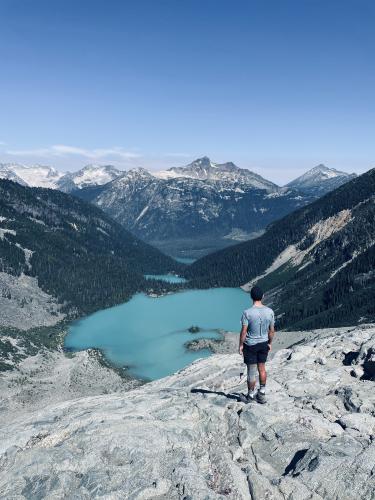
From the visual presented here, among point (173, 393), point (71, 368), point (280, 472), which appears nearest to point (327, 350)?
point (173, 393)

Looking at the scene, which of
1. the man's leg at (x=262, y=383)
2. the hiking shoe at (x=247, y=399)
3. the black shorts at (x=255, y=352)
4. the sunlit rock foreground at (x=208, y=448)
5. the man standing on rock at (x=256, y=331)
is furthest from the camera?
the hiking shoe at (x=247, y=399)

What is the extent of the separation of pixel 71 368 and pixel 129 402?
4107 inches

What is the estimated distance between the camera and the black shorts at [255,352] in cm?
2547

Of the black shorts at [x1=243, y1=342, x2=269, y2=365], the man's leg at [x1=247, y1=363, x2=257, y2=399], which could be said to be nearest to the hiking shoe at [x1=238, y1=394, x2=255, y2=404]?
the man's leg at [x1=247, y1=363, x2=257, y2=399]

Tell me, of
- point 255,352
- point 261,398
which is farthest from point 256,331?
point 261,398

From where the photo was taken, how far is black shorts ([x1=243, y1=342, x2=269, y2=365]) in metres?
25.5

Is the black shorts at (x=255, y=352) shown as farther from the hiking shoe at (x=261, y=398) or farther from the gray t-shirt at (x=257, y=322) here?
the hiking shoe at (x=261, y=398)

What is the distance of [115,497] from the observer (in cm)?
2027

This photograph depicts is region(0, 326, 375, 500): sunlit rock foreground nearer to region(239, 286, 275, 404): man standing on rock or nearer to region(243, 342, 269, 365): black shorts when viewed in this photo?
region(243, 342, 269, 365): black shorts

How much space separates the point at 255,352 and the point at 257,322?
200 centimetres

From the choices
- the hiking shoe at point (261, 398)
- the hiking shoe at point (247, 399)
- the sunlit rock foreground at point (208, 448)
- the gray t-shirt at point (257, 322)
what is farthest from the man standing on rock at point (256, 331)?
the sunlit rock foreground at point (208, 448)

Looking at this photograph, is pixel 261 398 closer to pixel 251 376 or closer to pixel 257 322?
pixel 251 376

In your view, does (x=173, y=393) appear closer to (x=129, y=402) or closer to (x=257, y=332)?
(x=129, y=402)

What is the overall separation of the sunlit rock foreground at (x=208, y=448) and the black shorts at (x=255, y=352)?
3.36 m
